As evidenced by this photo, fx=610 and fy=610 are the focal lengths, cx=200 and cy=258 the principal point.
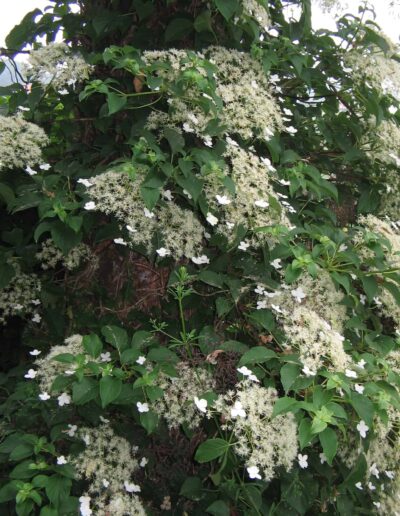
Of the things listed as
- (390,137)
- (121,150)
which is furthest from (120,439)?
(390,137)

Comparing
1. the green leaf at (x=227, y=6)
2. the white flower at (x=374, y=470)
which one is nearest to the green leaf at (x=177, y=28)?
the green leaf at (x=227, y=6)

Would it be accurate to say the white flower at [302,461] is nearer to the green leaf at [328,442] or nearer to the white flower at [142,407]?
the green leaf at [328,442]

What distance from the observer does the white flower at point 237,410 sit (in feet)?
5.43

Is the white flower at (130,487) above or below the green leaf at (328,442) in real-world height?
below

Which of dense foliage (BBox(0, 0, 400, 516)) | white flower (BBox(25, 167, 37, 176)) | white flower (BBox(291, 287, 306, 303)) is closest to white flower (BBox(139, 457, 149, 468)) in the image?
dense foliage (BBox(0, 0, 400, 516))

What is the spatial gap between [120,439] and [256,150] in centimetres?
119

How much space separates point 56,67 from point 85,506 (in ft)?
4.93

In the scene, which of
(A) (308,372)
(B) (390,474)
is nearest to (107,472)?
(A) (308,372)

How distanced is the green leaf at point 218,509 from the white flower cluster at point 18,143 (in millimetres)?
1270

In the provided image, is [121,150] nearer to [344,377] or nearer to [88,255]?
[88,255]

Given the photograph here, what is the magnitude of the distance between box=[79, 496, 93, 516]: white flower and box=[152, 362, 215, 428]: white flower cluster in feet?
1.00

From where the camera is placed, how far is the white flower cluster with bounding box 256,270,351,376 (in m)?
1.73

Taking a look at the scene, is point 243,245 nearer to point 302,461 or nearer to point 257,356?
point 257,356

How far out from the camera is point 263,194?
2012 millimetres
